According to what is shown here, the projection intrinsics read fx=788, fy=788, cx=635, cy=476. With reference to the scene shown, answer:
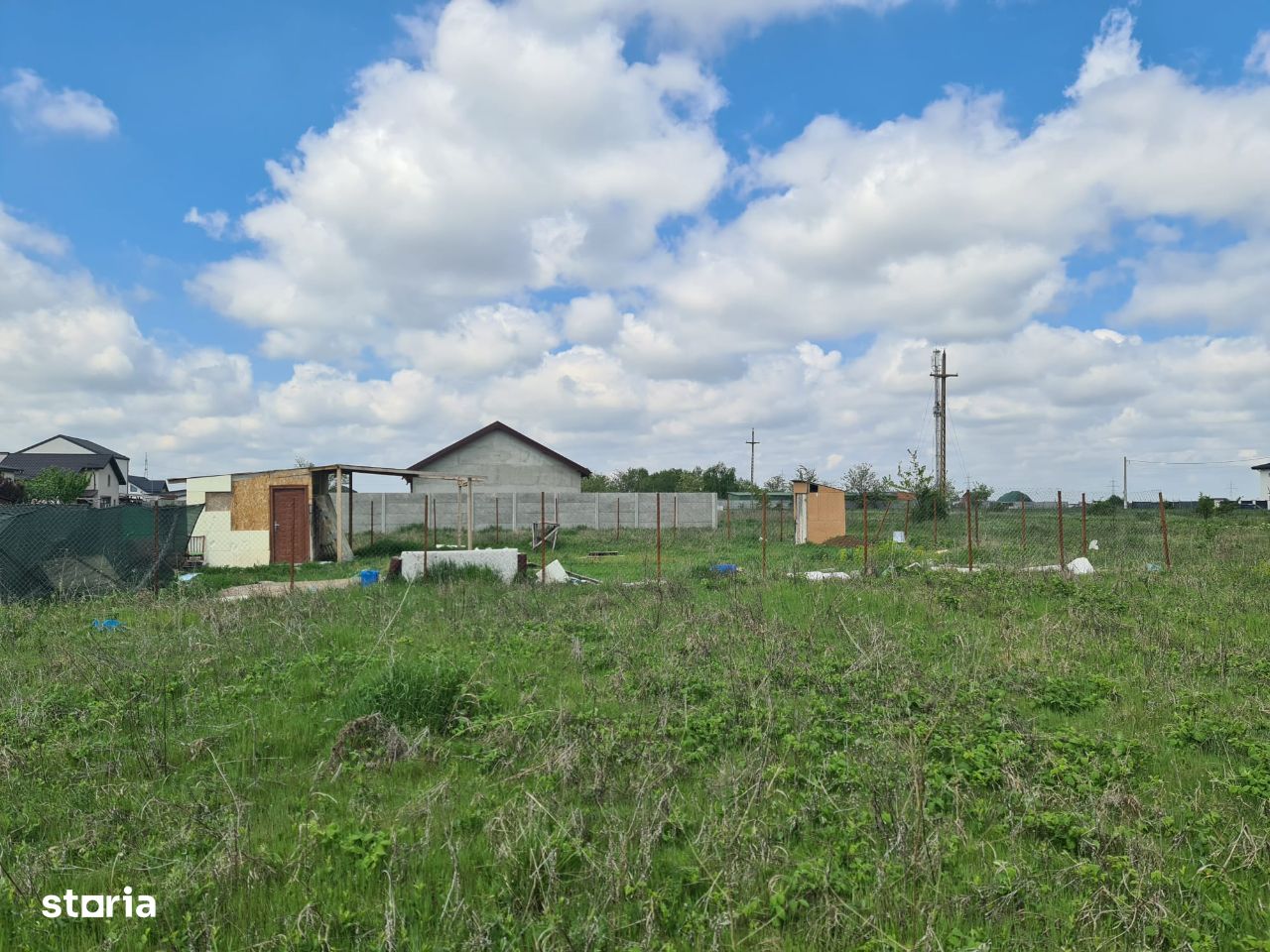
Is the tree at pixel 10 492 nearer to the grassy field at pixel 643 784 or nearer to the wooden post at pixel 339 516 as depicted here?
the wooden post at pixel 339 516

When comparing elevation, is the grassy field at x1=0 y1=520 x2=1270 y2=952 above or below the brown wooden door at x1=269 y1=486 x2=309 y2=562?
below

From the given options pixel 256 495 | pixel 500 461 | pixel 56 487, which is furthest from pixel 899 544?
pixel 56 487

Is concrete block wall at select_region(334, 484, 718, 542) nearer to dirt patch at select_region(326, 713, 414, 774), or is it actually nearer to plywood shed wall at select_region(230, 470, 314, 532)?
plywood shed wall at select_region(230, 470, 314, 532)

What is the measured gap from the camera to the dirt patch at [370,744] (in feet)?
16.4

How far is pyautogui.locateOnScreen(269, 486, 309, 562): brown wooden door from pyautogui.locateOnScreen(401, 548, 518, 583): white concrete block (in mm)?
8439

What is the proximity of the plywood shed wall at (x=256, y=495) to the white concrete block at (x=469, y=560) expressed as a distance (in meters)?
8.73

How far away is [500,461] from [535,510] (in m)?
5.78

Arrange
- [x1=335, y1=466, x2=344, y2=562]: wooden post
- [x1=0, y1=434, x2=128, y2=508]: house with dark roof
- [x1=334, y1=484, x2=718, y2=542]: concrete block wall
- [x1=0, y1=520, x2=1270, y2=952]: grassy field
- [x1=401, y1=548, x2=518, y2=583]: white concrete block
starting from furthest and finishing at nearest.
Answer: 1. [x1=0, y1=434, x2=128, y2=508]: house with dark roof
2. [x1=334, y1=484, x2=718, y2=542]: concrete block wall
3. [x1=335, y1=466, x2=344, y2=562]: wooden post
4. [x1=401, y1=548, x2=518, y2=583]: white concrete block
5. [x1=0, y1=520, x2=1270, y2=952]: grassy field

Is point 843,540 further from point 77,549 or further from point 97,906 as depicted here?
point 97,906

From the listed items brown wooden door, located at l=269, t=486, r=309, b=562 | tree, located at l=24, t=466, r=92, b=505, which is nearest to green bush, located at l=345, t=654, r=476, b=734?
brown wooden door, located at l=269, t=486, r=309, b=562

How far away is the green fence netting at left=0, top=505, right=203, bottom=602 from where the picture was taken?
39.0 ft

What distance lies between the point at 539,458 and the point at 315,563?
20.2m

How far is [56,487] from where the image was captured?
139 feet

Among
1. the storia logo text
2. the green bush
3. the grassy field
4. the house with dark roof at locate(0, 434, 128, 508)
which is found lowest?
the storia logo text
